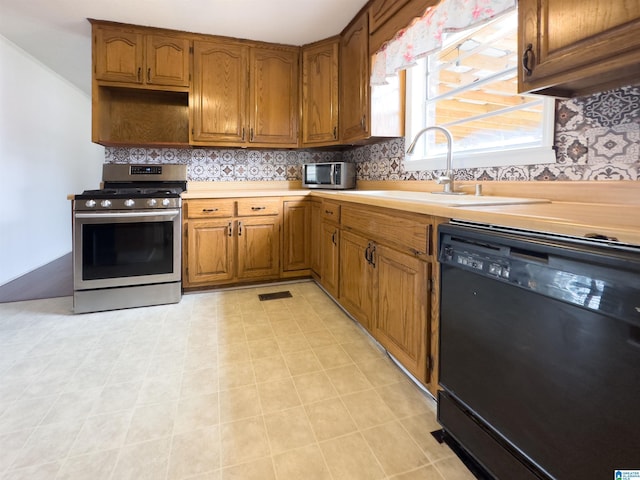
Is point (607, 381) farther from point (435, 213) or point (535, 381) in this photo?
point (435, 213)

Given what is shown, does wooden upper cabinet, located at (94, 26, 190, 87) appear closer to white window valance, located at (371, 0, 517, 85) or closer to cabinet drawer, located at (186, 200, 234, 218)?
cabinet drawer, located at (186, 200, 234, 218)

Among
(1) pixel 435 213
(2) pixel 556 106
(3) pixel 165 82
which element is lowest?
(1) pixel 435 213

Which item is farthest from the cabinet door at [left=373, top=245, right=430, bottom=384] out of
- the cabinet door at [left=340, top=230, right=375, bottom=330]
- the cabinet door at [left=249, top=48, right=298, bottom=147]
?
the cabinet door at [left=249, top=48, right=298, bottom=147]

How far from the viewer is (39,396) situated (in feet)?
5.10

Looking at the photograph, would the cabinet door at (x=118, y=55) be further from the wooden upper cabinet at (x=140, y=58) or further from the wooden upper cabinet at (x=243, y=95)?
the wooden upper cabinet at (x=243, y=95)

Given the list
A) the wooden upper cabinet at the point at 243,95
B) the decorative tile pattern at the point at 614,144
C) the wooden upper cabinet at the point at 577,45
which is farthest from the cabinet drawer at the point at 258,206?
the decorative tile pattern at the point at 614,144

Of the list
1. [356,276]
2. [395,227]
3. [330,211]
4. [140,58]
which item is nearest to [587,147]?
[395,227]

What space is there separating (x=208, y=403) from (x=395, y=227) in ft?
3.73

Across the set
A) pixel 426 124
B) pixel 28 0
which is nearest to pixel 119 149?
pixel 28 0

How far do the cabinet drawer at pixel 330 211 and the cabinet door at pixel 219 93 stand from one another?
1.15 m

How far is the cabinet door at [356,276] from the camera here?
2020mm

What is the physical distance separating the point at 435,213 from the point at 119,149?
3.06 metres

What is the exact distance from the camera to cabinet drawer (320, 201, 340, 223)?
97.8 inches

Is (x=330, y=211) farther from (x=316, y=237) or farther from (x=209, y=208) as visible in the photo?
(x=209, y=208)
